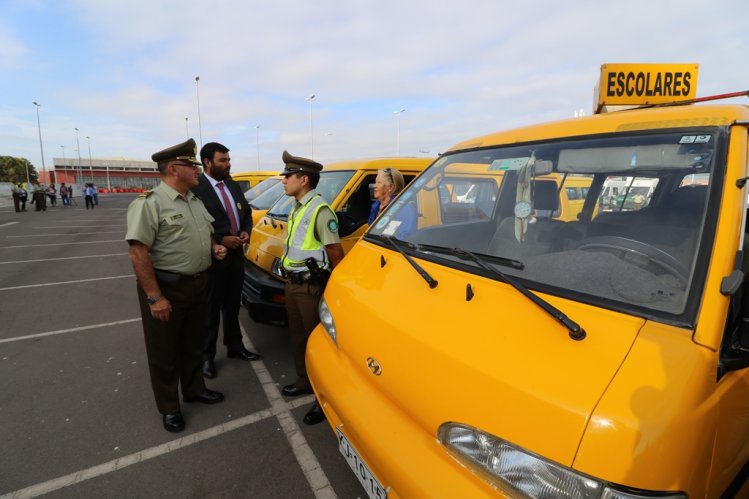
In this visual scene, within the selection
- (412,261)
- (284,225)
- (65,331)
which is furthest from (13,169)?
(412,261)

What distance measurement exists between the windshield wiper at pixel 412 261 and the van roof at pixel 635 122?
889 millimetres

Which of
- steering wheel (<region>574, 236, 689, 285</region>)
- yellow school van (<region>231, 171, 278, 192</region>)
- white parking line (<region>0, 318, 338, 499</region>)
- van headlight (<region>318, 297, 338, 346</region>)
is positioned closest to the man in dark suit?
white parking line (<region>0, 318, 338, 499</region>)

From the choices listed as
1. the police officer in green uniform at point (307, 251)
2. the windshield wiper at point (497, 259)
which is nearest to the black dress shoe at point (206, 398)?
the police officer in green uniform at point (307, 251)

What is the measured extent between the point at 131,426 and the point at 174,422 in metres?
0.35

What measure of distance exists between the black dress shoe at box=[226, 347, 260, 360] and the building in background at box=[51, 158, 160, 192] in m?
88.3

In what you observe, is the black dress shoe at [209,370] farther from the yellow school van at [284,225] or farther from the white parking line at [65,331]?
the white parking line at [65,331]

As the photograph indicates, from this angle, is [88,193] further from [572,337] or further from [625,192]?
[572,337]

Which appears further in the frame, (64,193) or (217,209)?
(64,193)

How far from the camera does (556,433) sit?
1102 mm

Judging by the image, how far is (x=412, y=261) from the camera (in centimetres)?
195

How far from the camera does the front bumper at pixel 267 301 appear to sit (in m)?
3.62

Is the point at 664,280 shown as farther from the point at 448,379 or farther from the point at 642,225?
the point at 448,379

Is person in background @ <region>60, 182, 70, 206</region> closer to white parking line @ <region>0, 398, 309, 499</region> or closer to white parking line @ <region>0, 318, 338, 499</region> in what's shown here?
white parking line @ <region>0, 318, 338, 499</region>

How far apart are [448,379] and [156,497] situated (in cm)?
203
